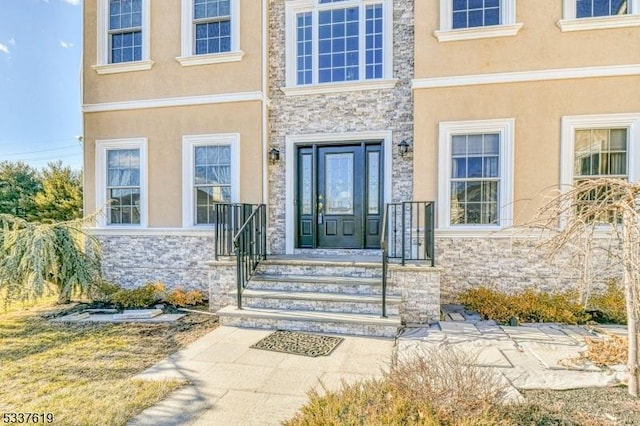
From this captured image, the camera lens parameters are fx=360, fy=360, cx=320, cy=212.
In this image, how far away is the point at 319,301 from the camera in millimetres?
5320

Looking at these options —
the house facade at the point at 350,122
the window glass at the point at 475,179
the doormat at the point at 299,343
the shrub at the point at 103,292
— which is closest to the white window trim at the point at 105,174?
the house facade at the point at 350,122

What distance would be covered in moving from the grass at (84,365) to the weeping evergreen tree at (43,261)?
1.86 ft

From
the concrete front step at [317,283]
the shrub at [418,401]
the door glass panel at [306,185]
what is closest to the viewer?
→ the shrub at [418,401]

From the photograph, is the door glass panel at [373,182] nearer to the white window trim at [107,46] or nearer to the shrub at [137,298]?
the shrub at [137,298]

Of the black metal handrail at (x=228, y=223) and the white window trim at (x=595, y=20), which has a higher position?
the white window trim at (x=595, y=20)

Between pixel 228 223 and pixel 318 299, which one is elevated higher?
pixel 228 223

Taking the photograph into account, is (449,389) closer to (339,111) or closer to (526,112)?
(526,112)

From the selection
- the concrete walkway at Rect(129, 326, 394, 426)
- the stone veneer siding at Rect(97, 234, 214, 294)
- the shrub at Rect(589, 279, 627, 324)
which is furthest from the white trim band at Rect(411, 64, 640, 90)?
the stone veneer siding at Rect(97, 234, 214, 294)

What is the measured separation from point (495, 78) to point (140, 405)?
21.9 ft

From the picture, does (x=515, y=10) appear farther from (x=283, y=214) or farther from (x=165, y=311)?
(x=165, y=311)

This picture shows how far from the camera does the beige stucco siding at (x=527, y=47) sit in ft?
18.9

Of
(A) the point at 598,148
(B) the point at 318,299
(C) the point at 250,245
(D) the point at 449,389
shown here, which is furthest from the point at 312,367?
(A) the point at 598,148

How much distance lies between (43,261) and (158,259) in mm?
1979

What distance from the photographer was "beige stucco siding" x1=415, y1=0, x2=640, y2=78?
5.77 meters
